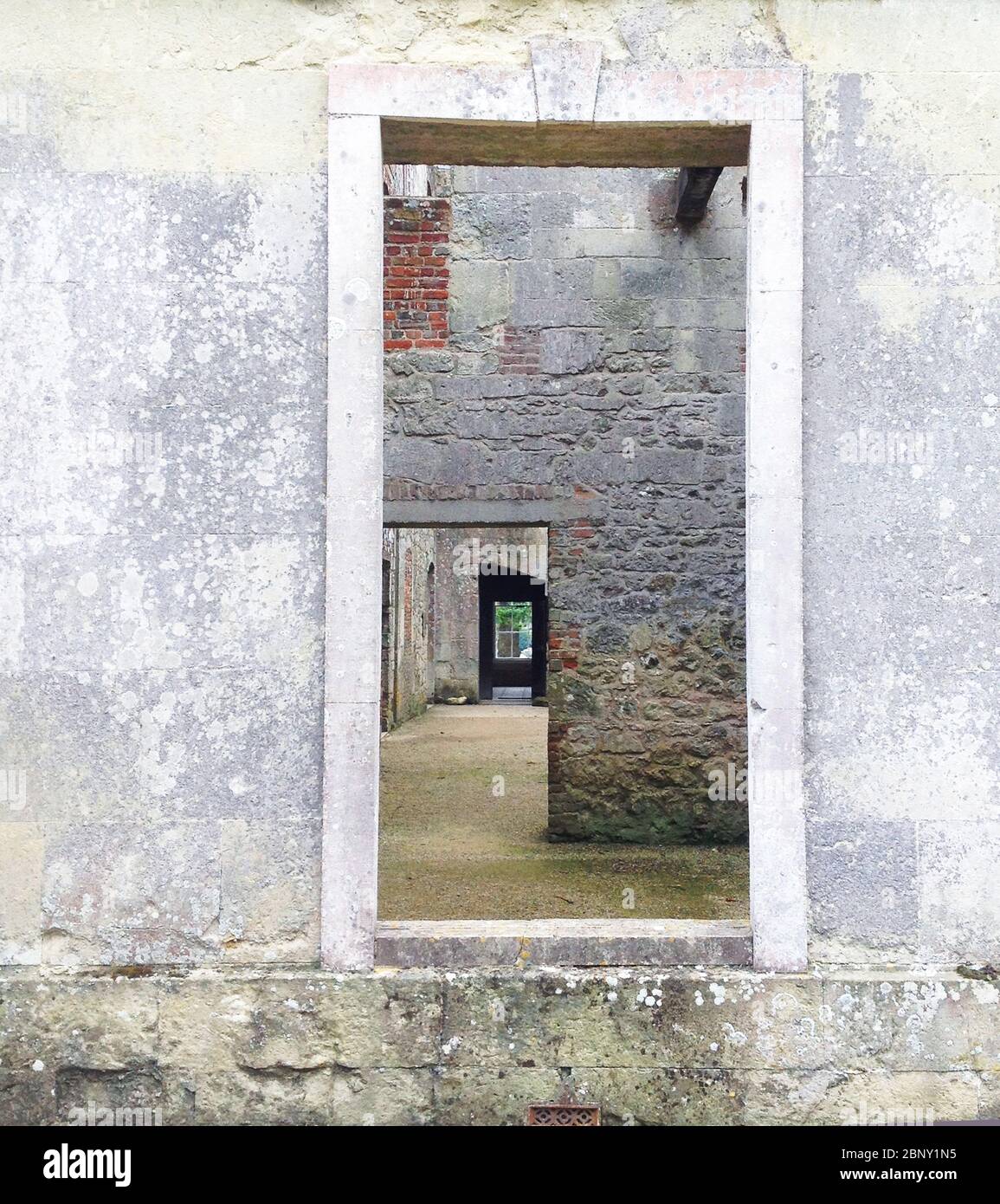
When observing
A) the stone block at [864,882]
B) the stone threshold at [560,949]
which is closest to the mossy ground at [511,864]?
the stone threshold at [560,949]

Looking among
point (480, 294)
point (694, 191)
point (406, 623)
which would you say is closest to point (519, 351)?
point (480, 294)

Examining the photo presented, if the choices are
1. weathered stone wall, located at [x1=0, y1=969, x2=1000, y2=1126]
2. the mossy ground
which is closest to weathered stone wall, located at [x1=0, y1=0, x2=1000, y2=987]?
weathered stone wall, located at [x1=0, y1=969, x2=1000, y2=1126]

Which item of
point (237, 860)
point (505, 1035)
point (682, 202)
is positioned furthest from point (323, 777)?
point (682, 202)

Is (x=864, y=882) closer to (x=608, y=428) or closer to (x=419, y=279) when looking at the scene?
(x=608, y=428)

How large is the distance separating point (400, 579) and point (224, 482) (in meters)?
11.0

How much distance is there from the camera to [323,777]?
10.00 ft

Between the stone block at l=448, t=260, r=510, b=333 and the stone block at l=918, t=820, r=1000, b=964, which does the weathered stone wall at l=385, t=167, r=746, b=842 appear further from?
the stone block at l=918, t=820, r=1000, b=964

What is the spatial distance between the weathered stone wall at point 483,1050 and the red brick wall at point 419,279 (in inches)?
177

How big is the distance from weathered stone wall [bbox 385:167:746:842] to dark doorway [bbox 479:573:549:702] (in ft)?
39.2

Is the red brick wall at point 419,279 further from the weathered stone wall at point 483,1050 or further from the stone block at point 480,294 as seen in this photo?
the weathered stone wall at point 483,1050

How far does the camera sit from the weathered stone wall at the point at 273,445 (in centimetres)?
305

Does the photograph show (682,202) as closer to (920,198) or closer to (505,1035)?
(920,198)

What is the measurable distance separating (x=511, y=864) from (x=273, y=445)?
3.51m

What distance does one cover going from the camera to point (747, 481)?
309 centimetres
